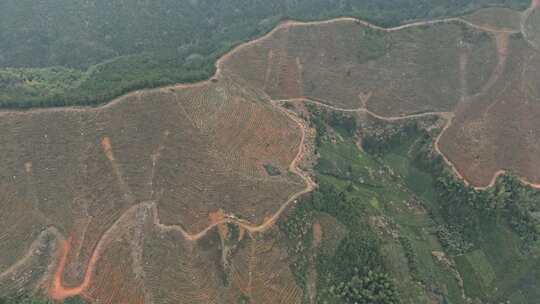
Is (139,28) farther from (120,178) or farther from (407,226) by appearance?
(407,226)

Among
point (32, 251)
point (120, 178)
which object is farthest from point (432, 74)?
point (32, 251)

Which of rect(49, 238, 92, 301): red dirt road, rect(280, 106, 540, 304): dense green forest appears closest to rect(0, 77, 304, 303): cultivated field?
rect(49, 238, 92, 301): red dirt road

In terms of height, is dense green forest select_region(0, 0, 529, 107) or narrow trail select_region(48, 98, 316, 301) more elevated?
dense green forest select_region(0, 0, 529, 107)

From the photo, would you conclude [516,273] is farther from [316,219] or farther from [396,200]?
[316,219]

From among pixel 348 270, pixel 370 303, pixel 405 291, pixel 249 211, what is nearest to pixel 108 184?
pixel 249 211

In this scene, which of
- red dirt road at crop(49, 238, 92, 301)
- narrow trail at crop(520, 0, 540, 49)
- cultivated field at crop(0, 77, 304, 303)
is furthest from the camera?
narrow trail at crop(520, 0, 540, 49)

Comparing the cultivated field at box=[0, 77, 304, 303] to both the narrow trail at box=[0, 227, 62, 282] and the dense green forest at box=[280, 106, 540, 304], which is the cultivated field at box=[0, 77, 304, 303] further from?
the dense green forest at box=[280, 106, 540, 304]
